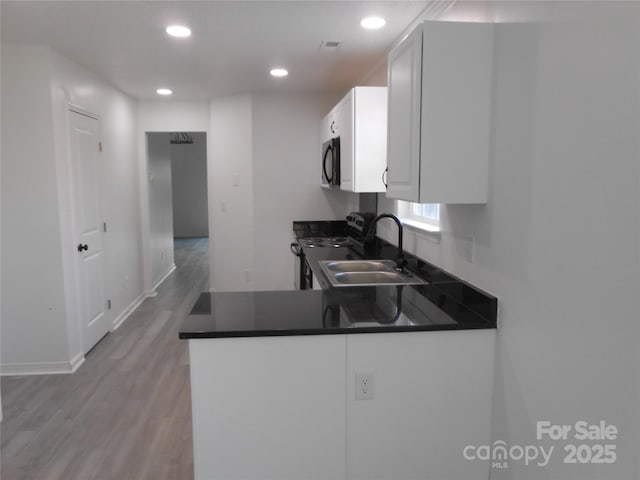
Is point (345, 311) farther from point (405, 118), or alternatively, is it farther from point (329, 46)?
point (329, 46)

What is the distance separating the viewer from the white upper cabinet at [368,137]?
10.2ft

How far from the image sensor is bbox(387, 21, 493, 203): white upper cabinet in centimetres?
186

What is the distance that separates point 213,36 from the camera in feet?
10.2

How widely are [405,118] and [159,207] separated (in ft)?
17.4

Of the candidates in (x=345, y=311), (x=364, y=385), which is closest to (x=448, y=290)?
(x=345, y=311)

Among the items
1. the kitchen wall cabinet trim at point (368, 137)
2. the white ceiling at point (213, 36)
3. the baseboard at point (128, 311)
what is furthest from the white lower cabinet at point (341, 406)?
the baseboard at point (128, 311)

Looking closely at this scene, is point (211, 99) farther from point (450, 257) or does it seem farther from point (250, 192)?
point (450, 257)

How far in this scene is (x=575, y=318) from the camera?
1.41 meters

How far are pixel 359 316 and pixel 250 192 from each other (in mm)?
3632

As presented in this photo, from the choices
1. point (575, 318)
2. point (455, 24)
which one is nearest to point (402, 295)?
point (575, 318)

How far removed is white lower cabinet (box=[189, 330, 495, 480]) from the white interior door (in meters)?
2.57

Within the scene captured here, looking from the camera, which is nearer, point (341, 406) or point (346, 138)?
point (341, 406)

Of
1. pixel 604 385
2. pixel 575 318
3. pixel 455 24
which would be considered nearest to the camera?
pixel 604 385

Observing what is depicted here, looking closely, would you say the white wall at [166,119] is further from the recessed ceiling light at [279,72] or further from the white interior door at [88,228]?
the recessed ceiling light at [279,72]
